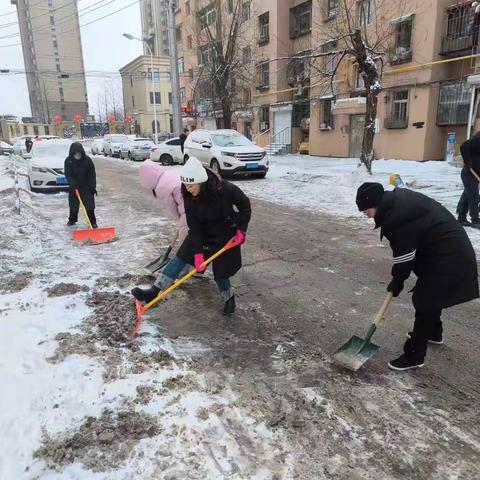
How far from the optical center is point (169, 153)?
19609 mm

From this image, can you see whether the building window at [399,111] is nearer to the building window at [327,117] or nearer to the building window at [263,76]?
the building window at [327,117]

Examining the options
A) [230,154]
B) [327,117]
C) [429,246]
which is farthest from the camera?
[327,117]

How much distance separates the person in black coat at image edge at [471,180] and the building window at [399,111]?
1317 centimetres

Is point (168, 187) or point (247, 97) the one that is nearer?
point (168, 187)

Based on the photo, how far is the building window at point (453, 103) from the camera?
17062mm

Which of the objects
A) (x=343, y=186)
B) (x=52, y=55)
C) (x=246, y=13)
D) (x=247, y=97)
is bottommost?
(x=343, y=186)

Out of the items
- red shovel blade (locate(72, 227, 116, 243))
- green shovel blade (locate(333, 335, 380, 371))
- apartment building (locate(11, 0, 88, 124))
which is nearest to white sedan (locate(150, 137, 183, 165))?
red shovel blade (locate(72, 227, 116, 243))

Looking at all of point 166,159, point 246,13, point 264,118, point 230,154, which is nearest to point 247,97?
point 264,118

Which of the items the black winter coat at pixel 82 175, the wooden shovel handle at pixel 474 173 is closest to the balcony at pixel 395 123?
the wooden shovel handle at pixel 474 173

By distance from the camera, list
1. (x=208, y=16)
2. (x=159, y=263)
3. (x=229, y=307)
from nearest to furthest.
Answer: (x=229, y=307), (x=159, y=263), (x=208, y=16)

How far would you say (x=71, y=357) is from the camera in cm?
333

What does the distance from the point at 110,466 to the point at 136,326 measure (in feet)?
5.23

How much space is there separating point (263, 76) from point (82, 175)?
24.1m

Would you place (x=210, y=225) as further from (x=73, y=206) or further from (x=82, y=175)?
(x=73, y=206)
